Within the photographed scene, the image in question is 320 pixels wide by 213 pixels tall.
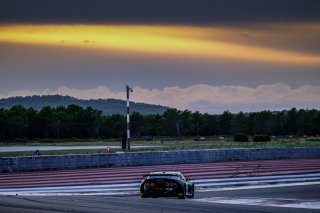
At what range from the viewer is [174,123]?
142 metres

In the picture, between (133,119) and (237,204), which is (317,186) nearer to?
(237,204)

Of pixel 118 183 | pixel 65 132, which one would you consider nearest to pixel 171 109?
pixel 65 132

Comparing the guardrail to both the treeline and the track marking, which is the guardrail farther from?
the treeline

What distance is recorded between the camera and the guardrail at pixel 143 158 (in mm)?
43062

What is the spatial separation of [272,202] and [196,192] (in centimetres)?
677

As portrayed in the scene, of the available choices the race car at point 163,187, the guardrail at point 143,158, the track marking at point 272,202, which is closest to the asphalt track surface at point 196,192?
the track marking at point 272,202

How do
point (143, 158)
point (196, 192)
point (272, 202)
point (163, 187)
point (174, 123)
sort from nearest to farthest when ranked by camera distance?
point (272, 202), point (163, 187), point (196, 192), point (143, 158), point (174, 123)

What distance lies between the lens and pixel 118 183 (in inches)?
1353

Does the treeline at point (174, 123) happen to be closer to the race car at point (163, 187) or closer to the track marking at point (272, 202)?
the race car at point (163, 187)

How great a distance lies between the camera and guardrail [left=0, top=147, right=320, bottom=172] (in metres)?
43.1

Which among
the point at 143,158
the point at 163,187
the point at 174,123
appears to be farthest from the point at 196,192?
the point at 174,123

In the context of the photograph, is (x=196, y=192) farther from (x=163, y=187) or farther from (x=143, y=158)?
(x=143, y=158)

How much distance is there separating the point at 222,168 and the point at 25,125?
206ft

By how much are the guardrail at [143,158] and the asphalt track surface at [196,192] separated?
4.27ft
